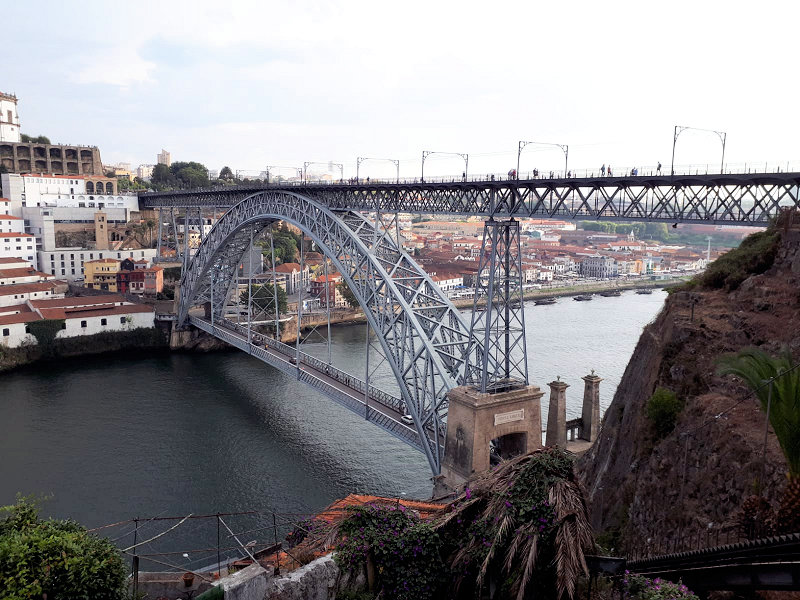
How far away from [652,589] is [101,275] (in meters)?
35.2

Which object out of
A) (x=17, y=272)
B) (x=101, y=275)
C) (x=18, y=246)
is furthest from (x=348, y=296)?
(x=18, y=246)

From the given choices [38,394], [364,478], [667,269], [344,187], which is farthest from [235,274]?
[667,269]

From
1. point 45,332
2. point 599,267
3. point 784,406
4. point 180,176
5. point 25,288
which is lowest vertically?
point 45,332

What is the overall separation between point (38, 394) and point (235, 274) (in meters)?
8.58

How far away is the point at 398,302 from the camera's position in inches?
556

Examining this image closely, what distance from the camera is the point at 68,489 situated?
14.4 meters

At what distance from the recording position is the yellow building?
34.4 metres

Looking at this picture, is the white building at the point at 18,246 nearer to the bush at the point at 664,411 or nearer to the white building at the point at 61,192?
the white building at the point at 61,192

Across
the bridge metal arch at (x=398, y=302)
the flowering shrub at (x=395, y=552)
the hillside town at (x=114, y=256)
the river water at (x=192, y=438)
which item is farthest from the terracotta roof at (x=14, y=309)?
the flowering shrub at (x=395, y=552)

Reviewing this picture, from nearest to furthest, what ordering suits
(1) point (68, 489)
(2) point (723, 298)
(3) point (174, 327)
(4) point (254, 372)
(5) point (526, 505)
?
(5) point (526, 505) < (2) point (723, 298) < (1) point (68, 489) < (4) point (254, 372) < (3) point (174, 327)

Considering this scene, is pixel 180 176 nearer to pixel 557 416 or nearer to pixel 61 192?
pixel 61 192

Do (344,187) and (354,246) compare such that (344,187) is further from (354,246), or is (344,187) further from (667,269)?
(667,269)

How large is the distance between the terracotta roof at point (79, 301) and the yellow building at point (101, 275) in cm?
386

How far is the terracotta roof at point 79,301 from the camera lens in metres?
27.9
